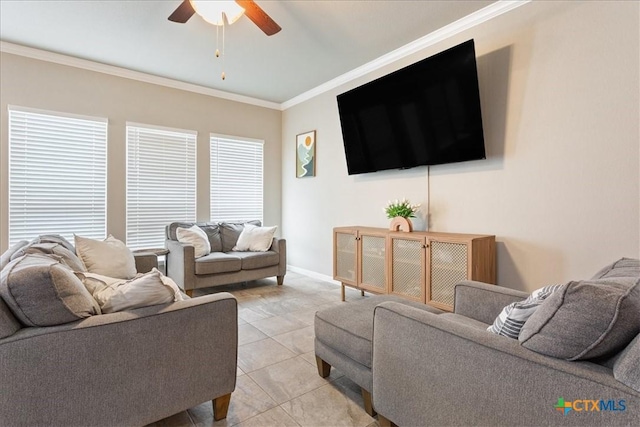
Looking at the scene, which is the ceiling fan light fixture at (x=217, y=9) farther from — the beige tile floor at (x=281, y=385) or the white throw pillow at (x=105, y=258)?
the beige tile floor at (x=281, y=385)

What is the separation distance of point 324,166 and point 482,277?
2.63 metres

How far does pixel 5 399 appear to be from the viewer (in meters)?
1.17

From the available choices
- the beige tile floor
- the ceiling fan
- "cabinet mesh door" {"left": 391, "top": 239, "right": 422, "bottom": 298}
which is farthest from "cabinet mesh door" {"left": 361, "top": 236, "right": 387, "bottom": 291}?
the ceiling fan

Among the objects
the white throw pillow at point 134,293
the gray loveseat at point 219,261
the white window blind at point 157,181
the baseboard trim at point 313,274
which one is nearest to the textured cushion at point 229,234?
the gray loveseat at point 219,261

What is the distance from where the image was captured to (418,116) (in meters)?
3.14

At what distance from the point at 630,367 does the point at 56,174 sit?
4935 mm

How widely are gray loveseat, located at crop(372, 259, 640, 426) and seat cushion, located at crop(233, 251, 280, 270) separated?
9.24 ft

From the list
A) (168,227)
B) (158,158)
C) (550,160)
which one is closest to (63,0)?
(158,158)

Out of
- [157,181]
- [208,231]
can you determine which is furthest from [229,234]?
[157,181]

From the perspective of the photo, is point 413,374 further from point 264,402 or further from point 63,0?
point 63,0

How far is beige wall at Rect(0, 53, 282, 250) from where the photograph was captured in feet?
11.5

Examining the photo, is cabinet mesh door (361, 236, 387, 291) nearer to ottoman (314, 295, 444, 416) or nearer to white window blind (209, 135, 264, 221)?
ottoman (314, 295, 444, 416)

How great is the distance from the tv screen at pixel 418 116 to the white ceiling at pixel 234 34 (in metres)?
0.41

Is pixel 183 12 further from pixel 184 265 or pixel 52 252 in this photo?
pixel 184 265
